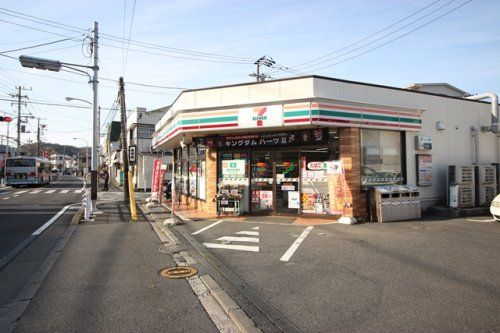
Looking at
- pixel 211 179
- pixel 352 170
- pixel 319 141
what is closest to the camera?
pixel 352 170

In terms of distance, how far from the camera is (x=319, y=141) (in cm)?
1238

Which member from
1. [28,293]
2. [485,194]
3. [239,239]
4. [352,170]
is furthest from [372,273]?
[485,194]

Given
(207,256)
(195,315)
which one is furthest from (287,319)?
(207,256)

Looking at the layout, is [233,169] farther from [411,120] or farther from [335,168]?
[411,120]

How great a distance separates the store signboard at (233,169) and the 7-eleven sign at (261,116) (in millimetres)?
1765

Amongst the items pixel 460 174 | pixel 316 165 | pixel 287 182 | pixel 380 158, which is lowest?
pixel 287 182

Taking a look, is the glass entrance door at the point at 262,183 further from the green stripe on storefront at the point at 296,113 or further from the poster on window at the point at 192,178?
the poster on window at the point at 192,178

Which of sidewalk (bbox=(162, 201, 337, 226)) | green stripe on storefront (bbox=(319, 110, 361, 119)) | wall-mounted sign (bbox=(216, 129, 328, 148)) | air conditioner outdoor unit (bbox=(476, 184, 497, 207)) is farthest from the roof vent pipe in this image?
sidewalk (bbox=(162, 201, 337, 226))

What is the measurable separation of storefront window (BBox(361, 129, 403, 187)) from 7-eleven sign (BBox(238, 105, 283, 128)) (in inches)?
114

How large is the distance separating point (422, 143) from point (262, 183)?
18.9 ft

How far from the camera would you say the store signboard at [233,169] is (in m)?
13.7

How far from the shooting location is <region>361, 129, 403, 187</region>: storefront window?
12.4m

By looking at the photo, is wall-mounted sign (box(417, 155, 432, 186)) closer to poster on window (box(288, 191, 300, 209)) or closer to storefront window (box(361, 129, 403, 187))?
storefront window (box(361, 129, 403, 187))

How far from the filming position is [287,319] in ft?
14.8
